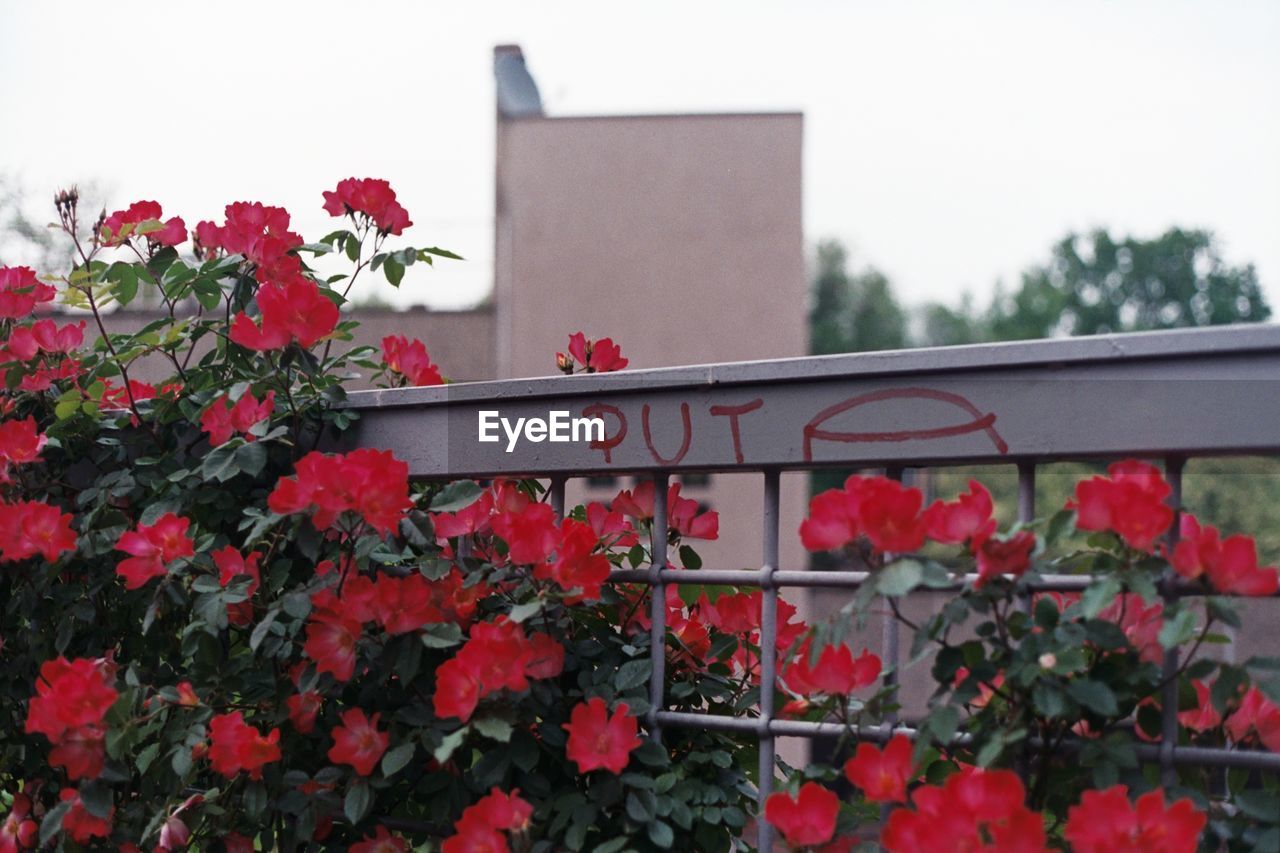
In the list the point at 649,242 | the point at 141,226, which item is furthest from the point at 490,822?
the point at 649,242

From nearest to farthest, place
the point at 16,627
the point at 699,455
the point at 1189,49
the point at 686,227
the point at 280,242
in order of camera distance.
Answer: the point at 699,455, the point at 280,242, the point at 16,627, the point at 686,227, the point at 1189,49

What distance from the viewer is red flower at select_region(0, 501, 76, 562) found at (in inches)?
57.0

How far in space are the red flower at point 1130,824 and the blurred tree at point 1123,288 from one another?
1078 inches

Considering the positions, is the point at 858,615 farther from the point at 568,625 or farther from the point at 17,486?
the point at 17,486

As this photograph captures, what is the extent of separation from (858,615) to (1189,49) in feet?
78.8

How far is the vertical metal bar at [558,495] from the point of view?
135 centimetres

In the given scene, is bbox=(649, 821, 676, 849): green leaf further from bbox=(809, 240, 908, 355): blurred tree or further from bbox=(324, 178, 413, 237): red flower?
bbox=(809, 240, 908, 355): blurred tree

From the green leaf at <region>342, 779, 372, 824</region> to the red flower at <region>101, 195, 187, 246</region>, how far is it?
71 cm

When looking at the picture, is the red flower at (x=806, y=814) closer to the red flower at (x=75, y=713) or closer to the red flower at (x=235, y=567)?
the red flower at (x=235, y=567)

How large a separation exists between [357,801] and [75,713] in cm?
32

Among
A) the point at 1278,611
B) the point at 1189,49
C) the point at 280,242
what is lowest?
the point at 1278,611

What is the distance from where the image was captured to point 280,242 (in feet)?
4.89

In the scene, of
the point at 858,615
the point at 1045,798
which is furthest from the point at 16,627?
the point at 1045,798

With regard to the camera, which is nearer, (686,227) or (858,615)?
(858,615)
